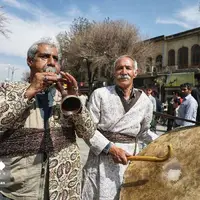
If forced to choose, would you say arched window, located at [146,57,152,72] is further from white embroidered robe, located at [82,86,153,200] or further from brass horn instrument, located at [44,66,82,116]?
brass horn instrument, located at [44,66,82,116]

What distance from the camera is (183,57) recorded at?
35844 millimetres

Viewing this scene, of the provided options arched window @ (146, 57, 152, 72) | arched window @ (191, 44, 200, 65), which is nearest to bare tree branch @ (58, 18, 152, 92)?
arched window @ (146, 57, 152, 72)

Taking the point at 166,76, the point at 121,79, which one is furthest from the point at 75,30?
the point at 121,79

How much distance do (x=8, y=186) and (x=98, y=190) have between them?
2.99 ft

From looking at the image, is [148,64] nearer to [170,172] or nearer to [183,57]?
[183,57]

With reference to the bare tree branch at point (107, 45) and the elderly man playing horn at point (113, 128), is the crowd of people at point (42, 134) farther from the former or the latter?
the bare tree branch at point (107, 45)

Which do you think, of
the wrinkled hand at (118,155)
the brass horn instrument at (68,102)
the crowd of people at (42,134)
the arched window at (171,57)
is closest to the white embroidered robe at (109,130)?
the wrinkled hand at (118,155)

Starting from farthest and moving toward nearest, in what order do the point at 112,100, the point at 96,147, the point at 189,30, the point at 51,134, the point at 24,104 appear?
the point at 189,30
the point at 112,100
the point at 96,147
the point at 51,134
the point at 24,104

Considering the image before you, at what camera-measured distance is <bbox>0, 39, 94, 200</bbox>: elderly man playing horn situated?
1836 mm

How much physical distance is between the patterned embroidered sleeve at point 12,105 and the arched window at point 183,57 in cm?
3428

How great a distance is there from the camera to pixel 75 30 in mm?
38188

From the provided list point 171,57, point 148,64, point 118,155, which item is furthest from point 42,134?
point 171,57

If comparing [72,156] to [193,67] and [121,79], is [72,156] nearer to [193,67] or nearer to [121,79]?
[121,79]

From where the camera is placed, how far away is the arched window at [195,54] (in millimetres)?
33628
